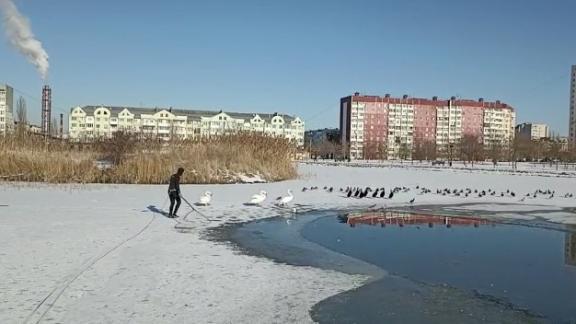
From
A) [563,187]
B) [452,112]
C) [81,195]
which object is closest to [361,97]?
[452,112]

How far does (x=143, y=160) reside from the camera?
28.4m

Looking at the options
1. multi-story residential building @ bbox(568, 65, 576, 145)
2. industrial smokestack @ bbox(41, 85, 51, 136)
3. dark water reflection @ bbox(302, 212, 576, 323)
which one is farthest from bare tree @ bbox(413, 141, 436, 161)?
dark water reflection @ bbox(302, 212, 576, 323)

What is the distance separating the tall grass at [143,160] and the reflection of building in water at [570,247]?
18191 mm

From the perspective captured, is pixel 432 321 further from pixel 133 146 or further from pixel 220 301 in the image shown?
pixel 133 146

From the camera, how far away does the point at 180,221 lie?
14961 mm

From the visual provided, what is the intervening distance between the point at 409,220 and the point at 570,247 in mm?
5096

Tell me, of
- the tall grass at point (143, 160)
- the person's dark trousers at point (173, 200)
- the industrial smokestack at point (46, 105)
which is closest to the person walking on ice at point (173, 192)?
the person's dark trousers at point (173, 200)

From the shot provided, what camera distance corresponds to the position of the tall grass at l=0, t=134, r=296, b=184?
27250 mm

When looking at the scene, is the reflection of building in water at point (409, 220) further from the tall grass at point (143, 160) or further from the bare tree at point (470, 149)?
the bare tree at point (470, 149)

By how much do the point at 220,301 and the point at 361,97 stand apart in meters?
143

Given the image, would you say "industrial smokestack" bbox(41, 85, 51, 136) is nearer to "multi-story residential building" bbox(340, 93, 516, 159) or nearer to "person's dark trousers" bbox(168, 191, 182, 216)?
"person's dark trousers" bbox(168, 191, 182, 216)

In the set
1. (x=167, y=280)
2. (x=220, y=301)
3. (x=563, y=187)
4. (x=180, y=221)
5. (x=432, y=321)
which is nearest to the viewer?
(x=432, y=321)

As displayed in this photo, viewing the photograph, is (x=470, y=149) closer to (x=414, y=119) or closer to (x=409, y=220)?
(x=414, y=119)

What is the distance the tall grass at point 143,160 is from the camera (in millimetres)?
27250
